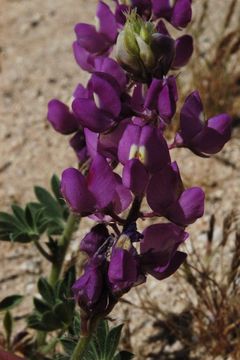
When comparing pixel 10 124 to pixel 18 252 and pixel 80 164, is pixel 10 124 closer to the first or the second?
pixel 18 252

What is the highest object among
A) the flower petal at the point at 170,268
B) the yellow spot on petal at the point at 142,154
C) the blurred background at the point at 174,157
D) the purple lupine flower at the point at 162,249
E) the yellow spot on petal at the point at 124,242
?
the yellow spot on petal at the point at 142,154

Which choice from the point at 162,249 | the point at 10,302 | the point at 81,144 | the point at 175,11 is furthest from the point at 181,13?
the point at 10,302

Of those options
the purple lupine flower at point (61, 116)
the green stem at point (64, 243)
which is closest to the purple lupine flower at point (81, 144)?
the purple lupine flower at point (61, 116)

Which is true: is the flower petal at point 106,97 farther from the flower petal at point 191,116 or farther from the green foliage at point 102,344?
the green foliage at point 102,344

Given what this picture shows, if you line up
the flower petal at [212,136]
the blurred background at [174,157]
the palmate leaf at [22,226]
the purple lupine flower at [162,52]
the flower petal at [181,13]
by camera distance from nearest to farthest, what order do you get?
the purple lupine flower at [162,52] → the flower petal at [212,136] → the flower petal at [181,13] → the palmate leaf at [22,226] → the blurred background at [174,157]

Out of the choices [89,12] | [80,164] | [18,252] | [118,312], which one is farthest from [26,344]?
[89,12]
